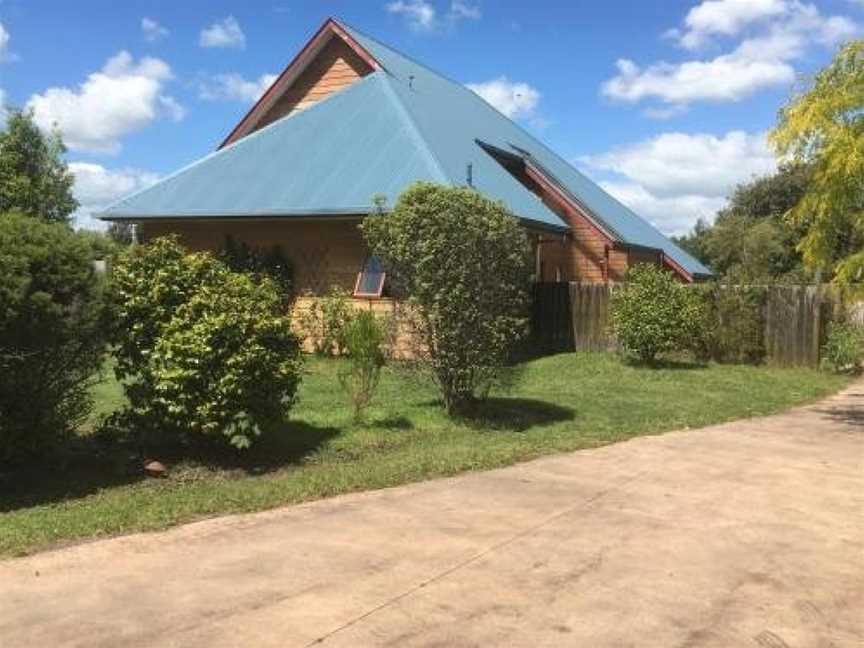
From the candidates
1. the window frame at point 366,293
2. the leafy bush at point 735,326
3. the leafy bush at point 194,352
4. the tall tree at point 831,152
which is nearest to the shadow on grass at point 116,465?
the leafy bush at point 194,352

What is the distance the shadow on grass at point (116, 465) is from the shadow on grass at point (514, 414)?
101 inches

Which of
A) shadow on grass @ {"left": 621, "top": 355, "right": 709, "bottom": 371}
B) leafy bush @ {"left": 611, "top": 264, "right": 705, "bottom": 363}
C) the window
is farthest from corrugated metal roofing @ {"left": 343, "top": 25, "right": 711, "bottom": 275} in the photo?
shadow on grass @ {"left": 621, "top": 355, "right": 709, "bottom": 371}

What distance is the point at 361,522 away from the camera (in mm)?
6883

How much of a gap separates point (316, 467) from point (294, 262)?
12281 millimetres

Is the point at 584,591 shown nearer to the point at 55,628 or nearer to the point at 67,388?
the point at 55,628

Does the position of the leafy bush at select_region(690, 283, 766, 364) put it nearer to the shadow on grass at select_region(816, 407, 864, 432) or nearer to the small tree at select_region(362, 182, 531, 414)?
the shadow on grass at select_region(816, 407, 864, 432)

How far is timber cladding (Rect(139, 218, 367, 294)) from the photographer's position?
20281 mm

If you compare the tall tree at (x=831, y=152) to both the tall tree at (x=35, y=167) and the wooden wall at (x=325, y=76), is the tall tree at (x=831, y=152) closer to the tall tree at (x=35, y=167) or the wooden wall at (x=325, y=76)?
the wooden wall at (x=325, y=76)

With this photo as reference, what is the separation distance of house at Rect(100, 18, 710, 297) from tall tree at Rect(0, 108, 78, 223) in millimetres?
24722

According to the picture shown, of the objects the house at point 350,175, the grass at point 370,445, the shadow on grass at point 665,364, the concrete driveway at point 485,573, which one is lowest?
the concrete driveway at point 485,573

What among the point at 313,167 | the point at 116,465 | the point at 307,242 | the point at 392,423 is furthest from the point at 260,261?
the point at 116,465

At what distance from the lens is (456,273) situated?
36.8 feet

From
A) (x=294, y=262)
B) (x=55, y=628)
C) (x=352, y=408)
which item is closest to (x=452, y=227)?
(x=352, y=408)

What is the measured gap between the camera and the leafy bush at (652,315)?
18.3 m
